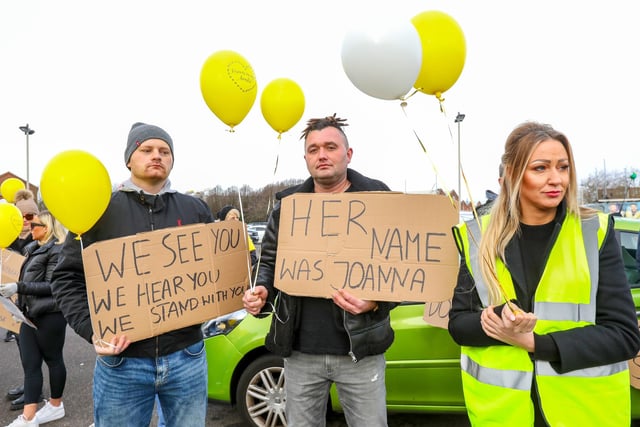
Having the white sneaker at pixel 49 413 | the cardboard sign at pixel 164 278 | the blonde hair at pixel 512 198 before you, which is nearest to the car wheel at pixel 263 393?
the cardboard sign at pixel 164 278

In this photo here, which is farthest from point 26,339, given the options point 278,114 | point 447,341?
point 447,341

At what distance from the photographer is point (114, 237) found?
212cm

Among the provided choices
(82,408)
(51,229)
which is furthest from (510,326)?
(82,408)

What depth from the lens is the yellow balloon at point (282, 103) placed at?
281 cm

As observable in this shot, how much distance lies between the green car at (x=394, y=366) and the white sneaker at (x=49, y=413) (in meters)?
1.59

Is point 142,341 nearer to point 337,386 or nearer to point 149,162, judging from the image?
point 149,162

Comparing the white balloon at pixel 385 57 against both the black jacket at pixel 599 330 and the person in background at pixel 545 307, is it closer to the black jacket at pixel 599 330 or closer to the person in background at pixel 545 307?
the person in background at pixel 545 307

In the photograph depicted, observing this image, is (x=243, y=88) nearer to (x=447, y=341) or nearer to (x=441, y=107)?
(x=441, y=107)

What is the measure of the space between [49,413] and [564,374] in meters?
4.24

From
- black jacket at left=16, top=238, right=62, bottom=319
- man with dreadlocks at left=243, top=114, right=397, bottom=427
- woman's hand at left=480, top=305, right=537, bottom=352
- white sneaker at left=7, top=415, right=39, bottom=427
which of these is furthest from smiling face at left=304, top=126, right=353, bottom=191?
white sneaker at left=7, top=415, right=39, bottom=427

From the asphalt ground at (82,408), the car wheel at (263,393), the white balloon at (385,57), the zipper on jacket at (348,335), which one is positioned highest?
the white balloon at (385,57)

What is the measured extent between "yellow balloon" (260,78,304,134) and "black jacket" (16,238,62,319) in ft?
7.73

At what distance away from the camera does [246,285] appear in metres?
2.37

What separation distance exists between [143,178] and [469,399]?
190cm
